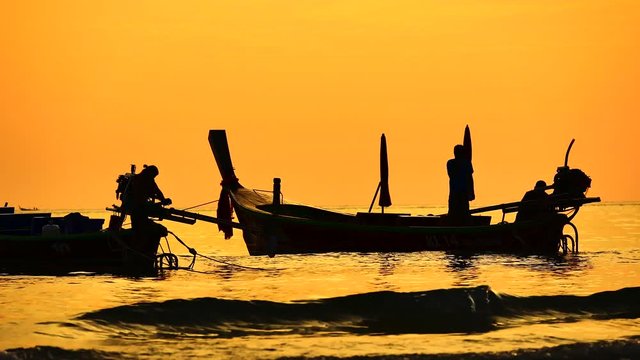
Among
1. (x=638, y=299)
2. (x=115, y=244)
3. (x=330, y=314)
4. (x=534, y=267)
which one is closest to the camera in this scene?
(x=330, y=314)

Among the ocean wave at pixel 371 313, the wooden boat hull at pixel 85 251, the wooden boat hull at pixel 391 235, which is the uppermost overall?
the wooden boat hull at pixel 391 235

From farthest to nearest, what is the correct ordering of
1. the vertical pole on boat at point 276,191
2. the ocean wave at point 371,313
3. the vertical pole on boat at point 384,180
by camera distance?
the vertical pole on boat at point 384,180, the vertical pole on boat at point 276,191, the ocean wave at point 371,313

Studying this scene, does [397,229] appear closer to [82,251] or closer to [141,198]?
[141,198]

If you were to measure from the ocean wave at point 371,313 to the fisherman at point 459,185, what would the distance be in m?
10.8

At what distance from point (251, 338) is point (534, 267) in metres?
14.4

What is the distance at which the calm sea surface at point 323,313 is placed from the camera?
62.8 ft

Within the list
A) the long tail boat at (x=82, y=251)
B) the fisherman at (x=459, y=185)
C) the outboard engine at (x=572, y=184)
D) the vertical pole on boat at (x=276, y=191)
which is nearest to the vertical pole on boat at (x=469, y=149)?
the fisherman at (x=459, y=185)

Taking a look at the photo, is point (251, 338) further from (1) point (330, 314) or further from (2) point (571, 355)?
(2) point (571, 355)

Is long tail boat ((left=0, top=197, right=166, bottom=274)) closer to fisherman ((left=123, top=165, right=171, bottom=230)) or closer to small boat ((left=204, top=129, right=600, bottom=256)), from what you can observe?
fisherman ((left=123, top=165, right=171, bottom=230))

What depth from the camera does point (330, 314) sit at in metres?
23.4

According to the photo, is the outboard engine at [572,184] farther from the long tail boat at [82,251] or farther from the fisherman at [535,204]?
the long tail boat at [82,251]

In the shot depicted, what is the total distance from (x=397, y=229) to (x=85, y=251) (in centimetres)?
997

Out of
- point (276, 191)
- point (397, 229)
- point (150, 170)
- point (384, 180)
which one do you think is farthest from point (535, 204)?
point (150, 170)

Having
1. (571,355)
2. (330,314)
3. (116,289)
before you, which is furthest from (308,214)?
(571,355)
